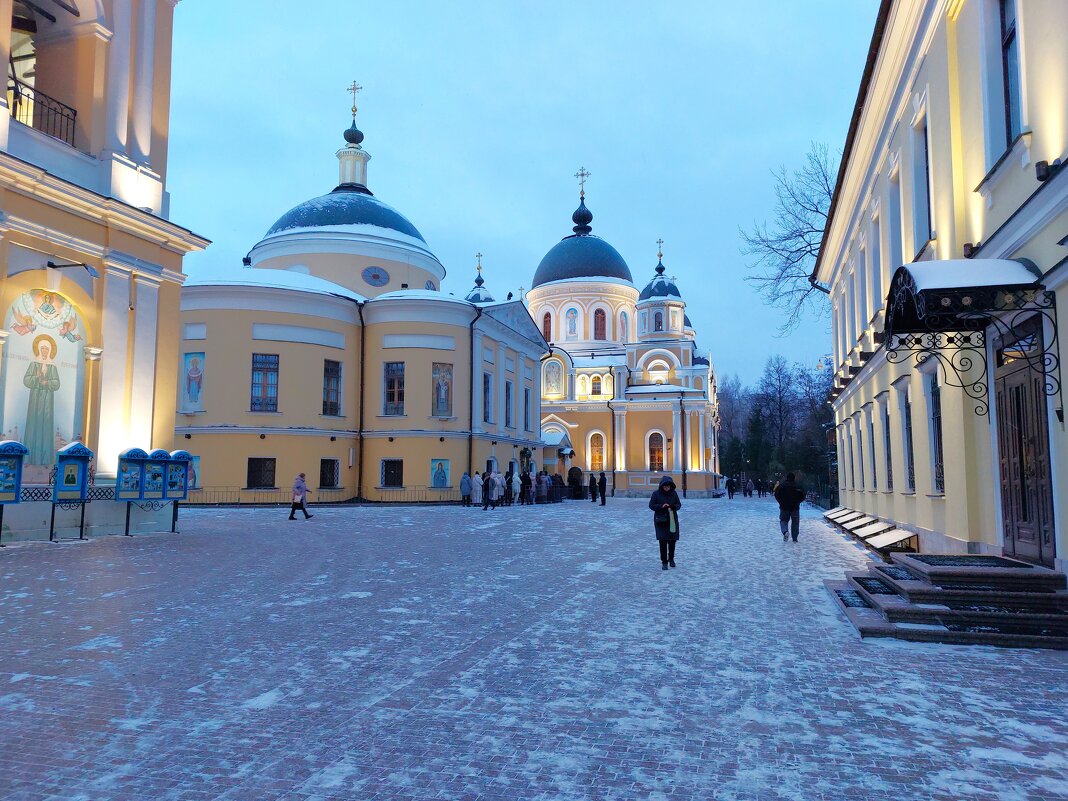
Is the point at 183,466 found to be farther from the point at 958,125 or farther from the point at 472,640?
the point at 958,125

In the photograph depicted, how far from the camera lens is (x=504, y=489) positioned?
2998cm

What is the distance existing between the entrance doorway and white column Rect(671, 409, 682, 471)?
45976mm

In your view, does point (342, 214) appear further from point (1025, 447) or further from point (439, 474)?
point (1025, 447)

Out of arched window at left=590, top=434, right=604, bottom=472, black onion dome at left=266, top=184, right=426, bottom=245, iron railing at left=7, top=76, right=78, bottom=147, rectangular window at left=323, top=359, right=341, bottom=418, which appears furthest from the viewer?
arched window at left=590, top=434, right=604, bottom=472

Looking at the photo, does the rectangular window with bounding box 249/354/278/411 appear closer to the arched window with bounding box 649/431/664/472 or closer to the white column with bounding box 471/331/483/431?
the white column with bounding box 471/331/483/431

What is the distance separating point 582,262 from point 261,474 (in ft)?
126

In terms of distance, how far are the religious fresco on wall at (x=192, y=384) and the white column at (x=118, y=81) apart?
46.9 feet

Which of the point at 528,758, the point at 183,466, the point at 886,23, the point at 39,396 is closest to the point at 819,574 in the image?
the point at 528,758

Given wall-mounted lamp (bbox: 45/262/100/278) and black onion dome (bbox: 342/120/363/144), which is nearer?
wall-mounted lamp (bbox: 45/262/100/278)

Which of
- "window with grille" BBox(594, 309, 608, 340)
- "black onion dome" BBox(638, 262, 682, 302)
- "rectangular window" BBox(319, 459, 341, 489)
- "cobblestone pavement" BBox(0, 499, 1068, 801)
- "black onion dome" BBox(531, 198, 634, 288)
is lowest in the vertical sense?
"cobblestone pavement" BBox(0, 499, 1068, 801)

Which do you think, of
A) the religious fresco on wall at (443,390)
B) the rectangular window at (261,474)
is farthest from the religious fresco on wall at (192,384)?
the religious fresco on wall at (443,390)

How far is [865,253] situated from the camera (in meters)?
17.7

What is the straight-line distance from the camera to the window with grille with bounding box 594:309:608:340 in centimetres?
6194

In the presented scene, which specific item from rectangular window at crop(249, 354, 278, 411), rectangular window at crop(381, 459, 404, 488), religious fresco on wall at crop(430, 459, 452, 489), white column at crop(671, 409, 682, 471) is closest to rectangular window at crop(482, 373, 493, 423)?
religious fresco on wall at crop(430, 459, 452, 489)
